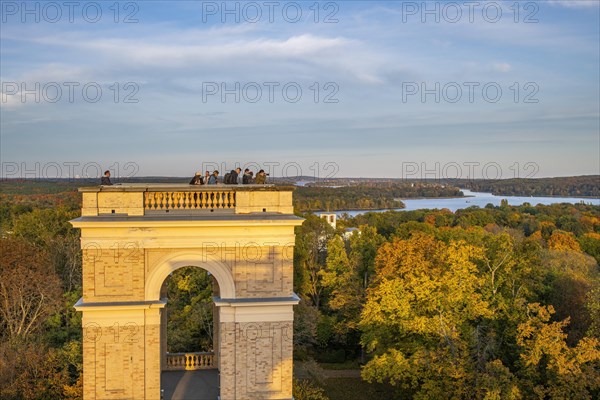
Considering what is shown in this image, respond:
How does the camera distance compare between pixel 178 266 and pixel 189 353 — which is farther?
pixel 189 353

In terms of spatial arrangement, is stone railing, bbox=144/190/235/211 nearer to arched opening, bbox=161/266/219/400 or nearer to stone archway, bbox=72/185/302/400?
stone archway, bbox=72/185/302/400

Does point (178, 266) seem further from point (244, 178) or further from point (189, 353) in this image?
point (189, 353)

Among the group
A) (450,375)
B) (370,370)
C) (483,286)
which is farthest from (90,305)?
(483,286)

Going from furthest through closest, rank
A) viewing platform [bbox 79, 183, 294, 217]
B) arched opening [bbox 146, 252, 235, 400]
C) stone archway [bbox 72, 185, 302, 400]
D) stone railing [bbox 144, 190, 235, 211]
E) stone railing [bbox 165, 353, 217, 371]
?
stone railing [bbox 165, 353, 217, 371], stone railing [bbox 144, 190, 235, 211], arched opening [bbox 146, 252, 235, 400], viewing platform [bbox 79, 183, 294, 217], stone archway [bbox 72, 185, 302, 400]

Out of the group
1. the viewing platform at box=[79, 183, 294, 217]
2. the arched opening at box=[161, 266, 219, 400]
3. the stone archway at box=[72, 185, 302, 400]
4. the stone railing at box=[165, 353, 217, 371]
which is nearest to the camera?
the stone archway at box=[72, 185, 302, 400]

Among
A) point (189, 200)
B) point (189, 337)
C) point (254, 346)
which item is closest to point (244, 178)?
point (189, 200)

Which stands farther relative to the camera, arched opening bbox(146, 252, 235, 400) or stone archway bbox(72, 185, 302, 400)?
arched opening bbox(146, 252, 235, 400)

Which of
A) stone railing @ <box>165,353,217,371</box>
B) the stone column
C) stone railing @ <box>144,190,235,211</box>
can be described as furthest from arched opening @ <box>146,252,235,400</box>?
stone railing @ <box>144,190,235,211</box>

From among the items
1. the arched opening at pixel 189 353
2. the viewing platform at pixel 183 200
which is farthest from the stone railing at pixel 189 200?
the arched opening at pixel 189 353
